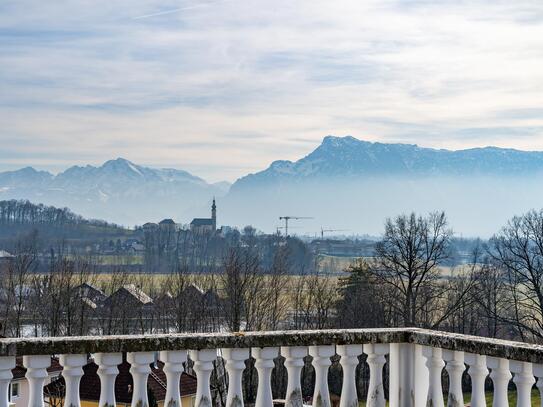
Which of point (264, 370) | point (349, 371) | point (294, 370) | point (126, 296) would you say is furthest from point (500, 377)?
point (126, 296)

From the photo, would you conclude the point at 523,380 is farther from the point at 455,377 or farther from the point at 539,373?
the point at 455,377

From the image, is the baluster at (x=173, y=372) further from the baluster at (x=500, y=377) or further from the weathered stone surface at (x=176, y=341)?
the baluster at (x=500, y=377)

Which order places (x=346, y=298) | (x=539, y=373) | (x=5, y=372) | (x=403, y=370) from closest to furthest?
(x=5, y=372) < (x=539, y=373) < (x=403, y=370) < (x=346, y=298)

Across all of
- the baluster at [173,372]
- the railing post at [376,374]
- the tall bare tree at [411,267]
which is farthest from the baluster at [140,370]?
the tall bare tree at [411,267]

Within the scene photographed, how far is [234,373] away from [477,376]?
6.06 ft

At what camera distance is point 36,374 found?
5.57 meters

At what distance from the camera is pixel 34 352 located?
18.2ft

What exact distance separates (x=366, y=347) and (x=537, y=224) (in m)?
61.0

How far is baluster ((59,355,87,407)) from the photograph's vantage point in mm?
5652

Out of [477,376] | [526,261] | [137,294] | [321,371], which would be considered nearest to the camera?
[477,376]

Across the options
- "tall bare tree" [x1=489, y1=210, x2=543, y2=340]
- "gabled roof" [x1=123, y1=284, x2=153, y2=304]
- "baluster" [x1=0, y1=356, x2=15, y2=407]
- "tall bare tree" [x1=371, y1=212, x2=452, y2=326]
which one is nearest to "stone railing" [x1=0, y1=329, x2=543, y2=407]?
"baluster" [x1=0, y1=356, x2=15, y2=407]

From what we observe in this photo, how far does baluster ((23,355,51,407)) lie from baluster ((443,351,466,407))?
9.97ft

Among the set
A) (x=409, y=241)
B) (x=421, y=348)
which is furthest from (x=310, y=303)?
(x=421, y=348)

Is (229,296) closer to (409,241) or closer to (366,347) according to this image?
(409,241)
